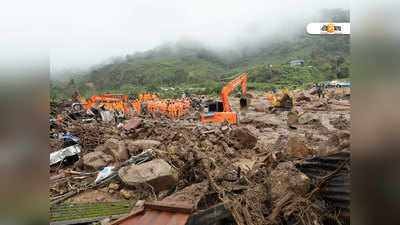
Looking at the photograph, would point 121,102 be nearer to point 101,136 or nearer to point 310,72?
point 101,136

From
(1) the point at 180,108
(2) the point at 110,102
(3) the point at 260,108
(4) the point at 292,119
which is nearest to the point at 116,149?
(2) the point at 110,102

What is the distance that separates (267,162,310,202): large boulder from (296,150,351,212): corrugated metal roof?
136mm

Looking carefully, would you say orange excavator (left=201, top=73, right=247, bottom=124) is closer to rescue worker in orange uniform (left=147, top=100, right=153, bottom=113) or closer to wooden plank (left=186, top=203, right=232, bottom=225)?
rescue worker in orange uniform (left=147, top=100, right=153, bottom=113)

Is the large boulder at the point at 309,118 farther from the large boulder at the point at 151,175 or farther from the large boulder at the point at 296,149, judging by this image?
the large boulder at the point at 151,175

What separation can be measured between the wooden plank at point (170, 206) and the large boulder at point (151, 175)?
0.34 meters

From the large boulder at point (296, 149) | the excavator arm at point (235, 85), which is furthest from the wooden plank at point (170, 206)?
the excavator arm at point (235, 85)

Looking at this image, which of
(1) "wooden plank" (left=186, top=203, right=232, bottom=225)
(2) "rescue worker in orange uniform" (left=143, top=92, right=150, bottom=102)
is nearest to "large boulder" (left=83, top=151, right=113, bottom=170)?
(2) "rescue worker in orange uniform" (left=143, top=92, right=150, bottom=102)

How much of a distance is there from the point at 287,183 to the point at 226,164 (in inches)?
32.4

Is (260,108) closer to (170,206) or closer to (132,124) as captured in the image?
(132,124)

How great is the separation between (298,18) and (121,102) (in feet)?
7.11

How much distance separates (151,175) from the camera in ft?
7.73

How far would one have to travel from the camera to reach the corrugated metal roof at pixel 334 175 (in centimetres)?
177
